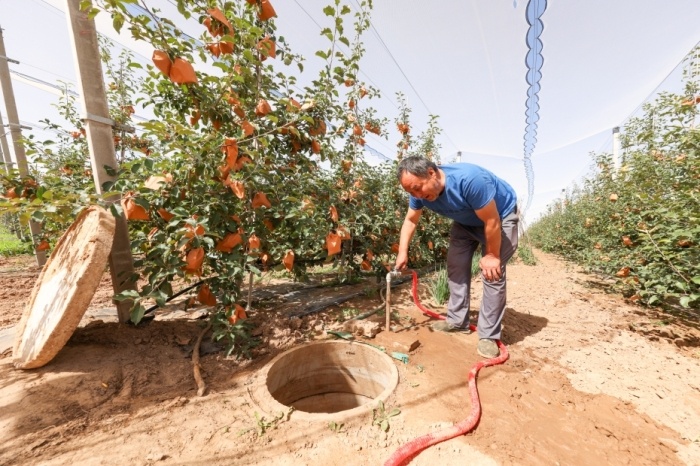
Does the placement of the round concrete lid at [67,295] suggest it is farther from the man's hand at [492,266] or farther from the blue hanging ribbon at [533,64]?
the blue hanging ribbon at [533,64]

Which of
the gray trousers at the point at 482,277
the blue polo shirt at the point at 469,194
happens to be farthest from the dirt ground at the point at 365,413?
the blue polo shirt at the point at 469,194

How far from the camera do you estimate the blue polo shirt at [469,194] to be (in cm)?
165

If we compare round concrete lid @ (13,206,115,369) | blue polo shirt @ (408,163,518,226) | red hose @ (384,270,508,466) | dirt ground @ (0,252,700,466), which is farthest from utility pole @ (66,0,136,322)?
blue polo shirt @ (408,163,518,226)

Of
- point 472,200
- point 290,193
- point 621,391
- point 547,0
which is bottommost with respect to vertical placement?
point 621,391

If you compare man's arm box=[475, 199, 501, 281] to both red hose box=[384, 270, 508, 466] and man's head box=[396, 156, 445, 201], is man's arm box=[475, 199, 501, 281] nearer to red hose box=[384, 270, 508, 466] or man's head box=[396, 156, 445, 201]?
man's head box=[396, 156, 445, 201]

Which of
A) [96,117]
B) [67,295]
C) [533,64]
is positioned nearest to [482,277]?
[67,295]

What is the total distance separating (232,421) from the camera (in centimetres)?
126

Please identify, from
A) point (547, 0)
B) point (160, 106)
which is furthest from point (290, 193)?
point (547, 0)

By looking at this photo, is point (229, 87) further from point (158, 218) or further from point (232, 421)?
point (232, 421)

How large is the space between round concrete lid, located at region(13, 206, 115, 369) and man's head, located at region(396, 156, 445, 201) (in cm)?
162

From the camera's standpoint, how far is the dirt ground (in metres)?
1.09

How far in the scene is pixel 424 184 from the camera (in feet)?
5.50

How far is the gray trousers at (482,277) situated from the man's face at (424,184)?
62 cm

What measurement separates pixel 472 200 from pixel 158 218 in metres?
1.92
